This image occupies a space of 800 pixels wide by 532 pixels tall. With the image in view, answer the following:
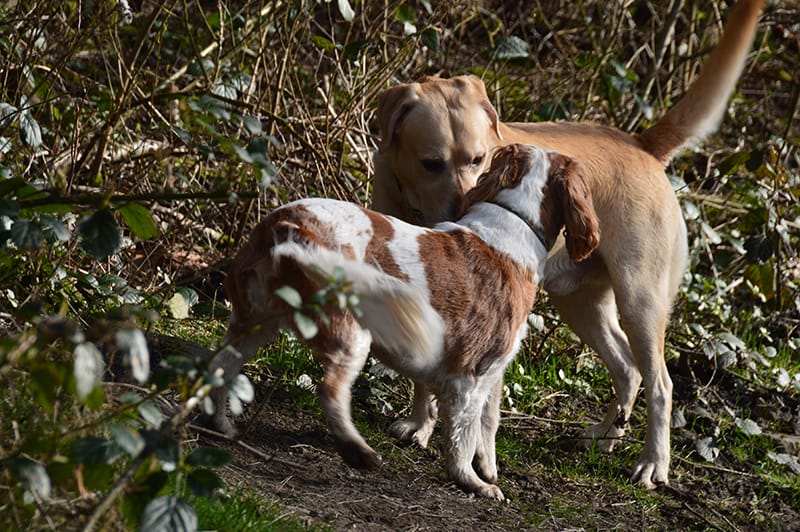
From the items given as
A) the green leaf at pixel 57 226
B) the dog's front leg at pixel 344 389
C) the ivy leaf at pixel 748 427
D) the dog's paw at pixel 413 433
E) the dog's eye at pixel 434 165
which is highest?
the green leaf at pixel 57 226

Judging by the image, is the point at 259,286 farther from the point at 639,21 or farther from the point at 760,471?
the point at 639,21

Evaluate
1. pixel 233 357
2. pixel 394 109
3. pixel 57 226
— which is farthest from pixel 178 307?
pixel 57 226

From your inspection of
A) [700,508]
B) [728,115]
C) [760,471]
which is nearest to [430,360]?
[700,508]

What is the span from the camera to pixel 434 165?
4.55 m

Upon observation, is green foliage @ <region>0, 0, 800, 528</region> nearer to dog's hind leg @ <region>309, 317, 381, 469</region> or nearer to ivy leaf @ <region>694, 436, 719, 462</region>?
ivy leaf @ <region>694, 436, 719, 462</region>

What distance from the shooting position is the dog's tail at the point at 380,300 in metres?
3.07

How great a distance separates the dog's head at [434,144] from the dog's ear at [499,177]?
0.40 metres

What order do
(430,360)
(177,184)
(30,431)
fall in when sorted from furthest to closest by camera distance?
(177,184) → (430,360) → (30,431)

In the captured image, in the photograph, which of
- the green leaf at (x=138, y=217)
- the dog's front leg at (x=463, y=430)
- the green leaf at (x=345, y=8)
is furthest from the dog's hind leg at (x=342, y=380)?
the green leaf at (x=345, y=8)

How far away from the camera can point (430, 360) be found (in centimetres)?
351

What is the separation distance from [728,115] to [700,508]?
17.5ft

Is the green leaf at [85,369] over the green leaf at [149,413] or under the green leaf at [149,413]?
over

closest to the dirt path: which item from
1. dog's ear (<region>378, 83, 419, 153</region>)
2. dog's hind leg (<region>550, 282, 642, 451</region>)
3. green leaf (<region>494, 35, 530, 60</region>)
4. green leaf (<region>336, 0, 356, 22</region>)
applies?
dog's hind leg (<region>550, 282, 642, 451</region>)

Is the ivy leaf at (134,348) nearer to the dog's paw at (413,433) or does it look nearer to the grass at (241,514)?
the grass at (241,514)
